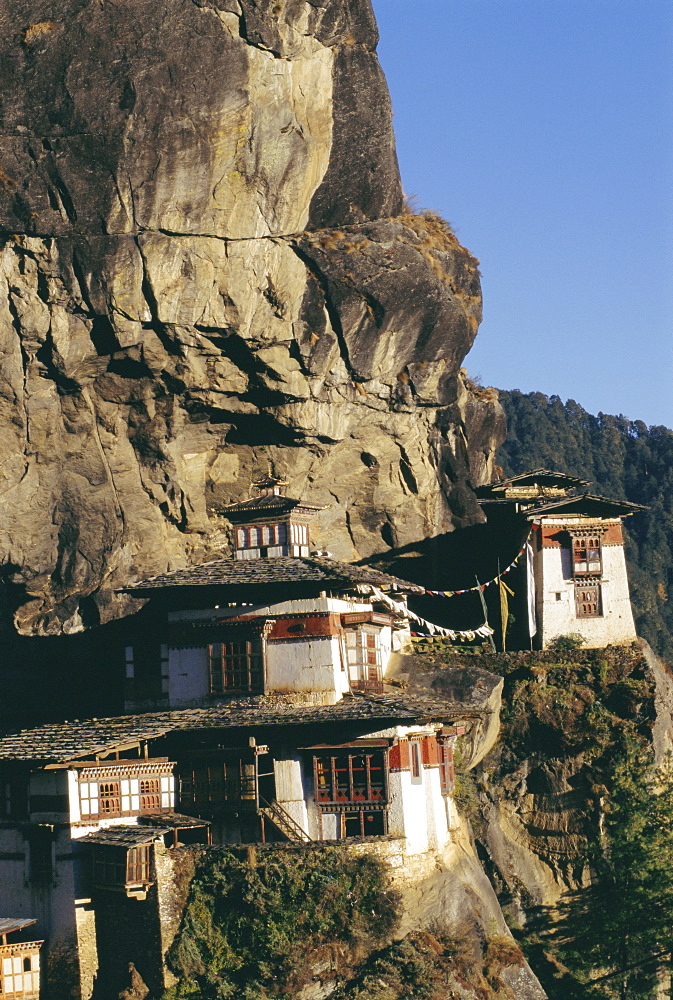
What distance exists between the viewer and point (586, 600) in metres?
56.7

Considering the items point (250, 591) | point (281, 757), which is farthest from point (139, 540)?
point (281, 757)

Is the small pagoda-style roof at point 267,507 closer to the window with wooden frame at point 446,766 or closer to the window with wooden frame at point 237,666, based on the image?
the window with wooden frame at point 237,666

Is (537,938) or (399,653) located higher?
(399,653)

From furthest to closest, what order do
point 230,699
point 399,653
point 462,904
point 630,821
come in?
point 399,653 → point 630,821 → point 230,699 → point 462,904

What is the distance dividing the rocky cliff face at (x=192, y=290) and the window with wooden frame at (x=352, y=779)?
45.6ft

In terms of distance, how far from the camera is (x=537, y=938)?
48.2 metres

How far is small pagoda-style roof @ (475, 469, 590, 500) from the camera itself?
6131 centimetres

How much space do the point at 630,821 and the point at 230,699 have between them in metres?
15.3

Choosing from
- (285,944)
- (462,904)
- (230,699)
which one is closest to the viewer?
(285,944)

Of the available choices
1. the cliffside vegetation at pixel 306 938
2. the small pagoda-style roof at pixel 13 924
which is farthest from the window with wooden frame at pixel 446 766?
the small pagoda-style roof at pixel 13 924

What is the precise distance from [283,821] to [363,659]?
772cm

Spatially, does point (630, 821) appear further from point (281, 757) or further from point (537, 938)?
point (281, 757)

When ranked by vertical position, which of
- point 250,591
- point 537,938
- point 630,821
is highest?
point 250,591

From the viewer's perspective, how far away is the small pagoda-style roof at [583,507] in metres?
56.7
